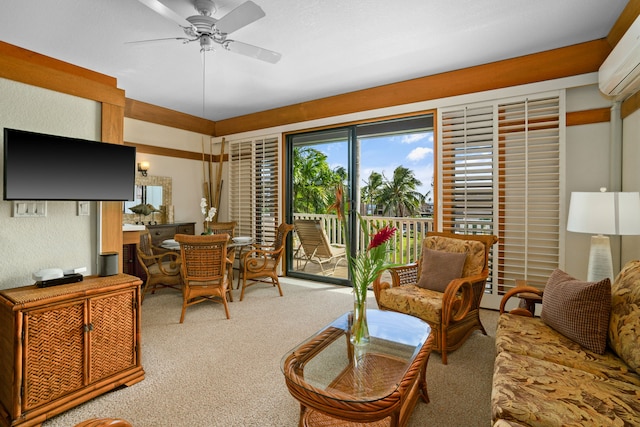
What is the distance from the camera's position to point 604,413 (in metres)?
1.25

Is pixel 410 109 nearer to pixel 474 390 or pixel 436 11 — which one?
pixel 436 11

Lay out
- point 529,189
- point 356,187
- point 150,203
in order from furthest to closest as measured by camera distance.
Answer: point 150,203
point 356,187
point 529,189

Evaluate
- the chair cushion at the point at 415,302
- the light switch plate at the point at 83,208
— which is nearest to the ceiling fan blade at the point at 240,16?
the light switch plate at the point at 83,208

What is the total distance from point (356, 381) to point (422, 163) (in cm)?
591

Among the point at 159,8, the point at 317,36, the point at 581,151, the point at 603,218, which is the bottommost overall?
the point at 603,218

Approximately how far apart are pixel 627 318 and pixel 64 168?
141 inches

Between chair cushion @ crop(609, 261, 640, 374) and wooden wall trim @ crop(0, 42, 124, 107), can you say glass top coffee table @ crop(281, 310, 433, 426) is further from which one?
wooden wall trim @ crop(0, 42, 124, 107)

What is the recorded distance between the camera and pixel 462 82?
379 cm

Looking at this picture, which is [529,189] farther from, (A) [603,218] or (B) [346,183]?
(B) [346,183]

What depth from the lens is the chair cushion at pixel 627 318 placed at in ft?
5.27

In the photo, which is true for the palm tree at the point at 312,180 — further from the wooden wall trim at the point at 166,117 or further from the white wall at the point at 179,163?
the wooden wall trim at the point at 166,117

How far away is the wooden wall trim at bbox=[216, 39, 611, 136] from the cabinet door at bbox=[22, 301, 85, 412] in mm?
3943

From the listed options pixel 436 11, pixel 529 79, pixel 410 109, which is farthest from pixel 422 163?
pixel 436 11

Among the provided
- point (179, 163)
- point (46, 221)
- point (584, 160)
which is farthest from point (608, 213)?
point (179, 163)
